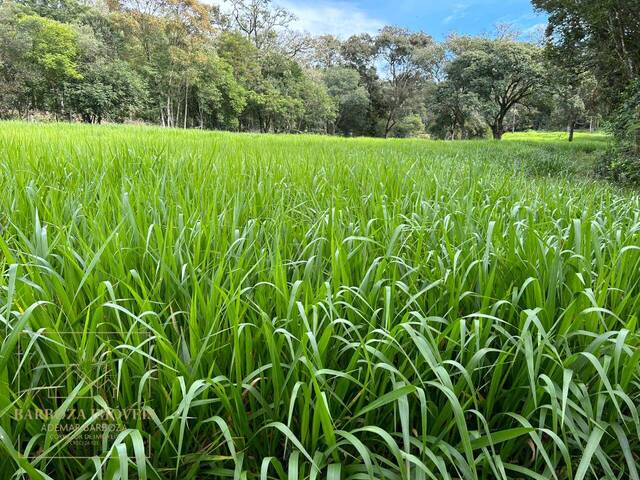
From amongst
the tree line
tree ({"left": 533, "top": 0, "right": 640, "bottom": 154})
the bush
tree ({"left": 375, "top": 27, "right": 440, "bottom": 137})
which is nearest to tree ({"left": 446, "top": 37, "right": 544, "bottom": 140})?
the tree line

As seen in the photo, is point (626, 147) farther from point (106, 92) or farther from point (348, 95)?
point (348, 95)

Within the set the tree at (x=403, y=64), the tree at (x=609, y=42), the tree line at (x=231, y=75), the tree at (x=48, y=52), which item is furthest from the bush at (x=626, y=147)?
the tree at (x=403, y=64)

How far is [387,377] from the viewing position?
90cm

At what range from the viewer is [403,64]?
123ft

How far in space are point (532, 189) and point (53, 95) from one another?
98.5 feet

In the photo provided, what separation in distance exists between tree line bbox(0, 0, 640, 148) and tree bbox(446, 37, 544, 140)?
0.24 ft

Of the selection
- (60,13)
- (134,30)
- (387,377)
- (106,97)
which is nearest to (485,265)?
(387,377)

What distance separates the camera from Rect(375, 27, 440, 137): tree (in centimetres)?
3600

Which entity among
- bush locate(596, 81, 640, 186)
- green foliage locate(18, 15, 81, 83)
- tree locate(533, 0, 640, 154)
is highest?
green foliage locate(18, 15, 81, 83)

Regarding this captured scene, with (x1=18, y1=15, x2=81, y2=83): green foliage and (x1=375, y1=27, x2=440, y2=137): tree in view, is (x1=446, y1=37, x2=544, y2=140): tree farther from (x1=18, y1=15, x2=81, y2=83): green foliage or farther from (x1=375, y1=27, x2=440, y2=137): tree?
(x1=18, y1=15, x2=81, y2=83): green foliage

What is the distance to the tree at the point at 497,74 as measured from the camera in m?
23.6

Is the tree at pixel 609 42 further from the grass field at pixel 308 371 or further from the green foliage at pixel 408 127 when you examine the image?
the green foliage at pixel 408 127

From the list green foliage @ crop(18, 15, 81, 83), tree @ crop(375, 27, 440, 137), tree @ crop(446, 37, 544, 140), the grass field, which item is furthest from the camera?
tree @ crop(375, 27, 440, 137)

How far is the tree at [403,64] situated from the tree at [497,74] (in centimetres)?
923
